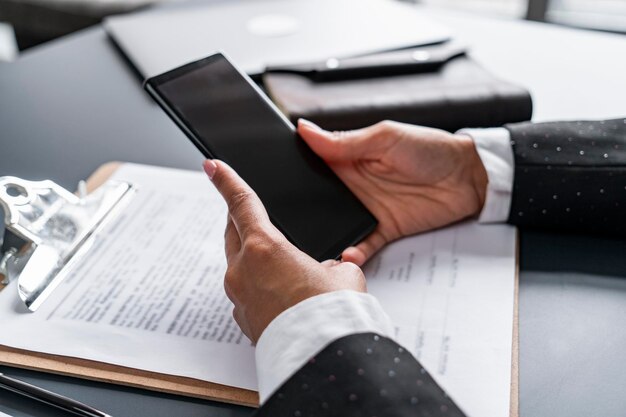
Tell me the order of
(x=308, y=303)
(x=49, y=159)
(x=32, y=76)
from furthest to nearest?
(x=32, y=76)
(x=49, y=159)
(x=308, y=303)

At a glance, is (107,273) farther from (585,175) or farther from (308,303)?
(585,175)

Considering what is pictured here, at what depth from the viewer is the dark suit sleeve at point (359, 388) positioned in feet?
1.37

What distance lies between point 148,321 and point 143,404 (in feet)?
0.30

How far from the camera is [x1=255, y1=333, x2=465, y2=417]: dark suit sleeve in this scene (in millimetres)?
418

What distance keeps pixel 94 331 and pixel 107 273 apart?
8 cm

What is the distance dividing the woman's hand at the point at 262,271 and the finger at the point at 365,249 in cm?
5

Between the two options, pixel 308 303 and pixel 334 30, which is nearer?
pixel 308 303

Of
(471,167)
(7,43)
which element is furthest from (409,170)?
(7,43)

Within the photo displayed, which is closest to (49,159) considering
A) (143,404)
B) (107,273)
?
(107,273)

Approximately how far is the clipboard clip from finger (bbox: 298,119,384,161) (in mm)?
213

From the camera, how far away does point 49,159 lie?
2.70ft

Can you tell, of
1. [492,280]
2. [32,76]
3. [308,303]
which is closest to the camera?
[308,303]

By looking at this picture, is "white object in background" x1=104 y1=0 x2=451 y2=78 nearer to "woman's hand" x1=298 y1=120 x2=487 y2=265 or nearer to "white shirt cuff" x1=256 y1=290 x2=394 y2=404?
"woman's hand" x1=298 y1=120 x2=487 y2=265

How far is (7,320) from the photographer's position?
565 millimetres
